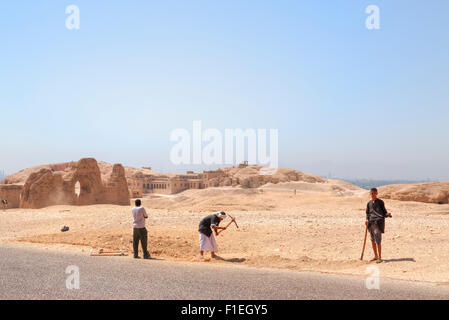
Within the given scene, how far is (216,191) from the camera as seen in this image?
51.9 metres

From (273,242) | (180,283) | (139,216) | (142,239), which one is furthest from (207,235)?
(180,283)

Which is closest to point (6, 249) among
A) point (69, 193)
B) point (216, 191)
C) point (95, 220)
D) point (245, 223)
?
point (95, 220)

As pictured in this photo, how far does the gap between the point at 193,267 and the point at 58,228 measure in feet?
31.3

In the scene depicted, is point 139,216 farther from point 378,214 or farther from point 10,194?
point 10,194

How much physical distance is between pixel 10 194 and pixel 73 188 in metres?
6.97

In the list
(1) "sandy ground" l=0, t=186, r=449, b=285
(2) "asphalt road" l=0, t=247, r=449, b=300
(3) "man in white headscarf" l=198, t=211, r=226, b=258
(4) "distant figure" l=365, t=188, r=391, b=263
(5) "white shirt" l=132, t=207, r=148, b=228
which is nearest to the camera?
(2) "asphalt road" l=0, t=247, r=449, b=300

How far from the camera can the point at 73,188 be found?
30219 millimetres

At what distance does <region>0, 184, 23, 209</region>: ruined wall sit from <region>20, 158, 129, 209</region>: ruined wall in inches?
186

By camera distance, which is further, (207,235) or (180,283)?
(207,235)

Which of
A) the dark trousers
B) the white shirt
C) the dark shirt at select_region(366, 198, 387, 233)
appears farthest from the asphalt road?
the dark shirt at select_region(366, 198, 387, 233)

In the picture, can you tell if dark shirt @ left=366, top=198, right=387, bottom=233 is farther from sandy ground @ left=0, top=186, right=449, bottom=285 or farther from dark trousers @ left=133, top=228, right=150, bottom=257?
dark trousers @ left=133, top=228, right=150, bottom=257

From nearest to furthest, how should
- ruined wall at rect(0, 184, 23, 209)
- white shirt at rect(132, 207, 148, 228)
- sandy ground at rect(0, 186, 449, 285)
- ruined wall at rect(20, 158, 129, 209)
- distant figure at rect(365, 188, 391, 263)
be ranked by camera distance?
sandy ground at rect(0, 186, 449, 285)
distant figure at rect(365, 188, 391, 263)
white shirt at rect(132, 207, 148, 228)
ruined wall at rect(20, 158, 129, 209)
ruined wall at rect(0, 184, 23, 209)

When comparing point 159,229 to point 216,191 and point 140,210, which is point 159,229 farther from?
point 216,191

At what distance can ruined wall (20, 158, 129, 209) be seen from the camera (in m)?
28.6
